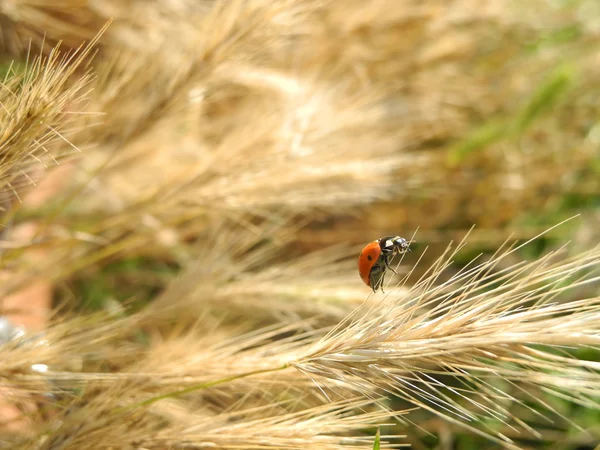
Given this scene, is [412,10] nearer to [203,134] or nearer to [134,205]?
[203,134]

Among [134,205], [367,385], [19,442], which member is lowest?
[19,442]

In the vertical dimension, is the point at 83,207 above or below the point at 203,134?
below

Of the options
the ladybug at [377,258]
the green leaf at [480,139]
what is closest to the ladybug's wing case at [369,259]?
the ladybug at [377,258]

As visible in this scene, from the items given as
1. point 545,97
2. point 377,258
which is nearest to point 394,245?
point 377,258

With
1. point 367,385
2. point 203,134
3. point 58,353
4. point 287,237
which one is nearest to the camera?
point 367,385

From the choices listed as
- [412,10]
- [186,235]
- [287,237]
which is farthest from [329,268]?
[412,10]

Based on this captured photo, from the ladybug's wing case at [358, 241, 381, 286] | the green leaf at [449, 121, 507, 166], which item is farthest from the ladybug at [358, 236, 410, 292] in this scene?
the green leaf at [449, 121, 507, 166]
